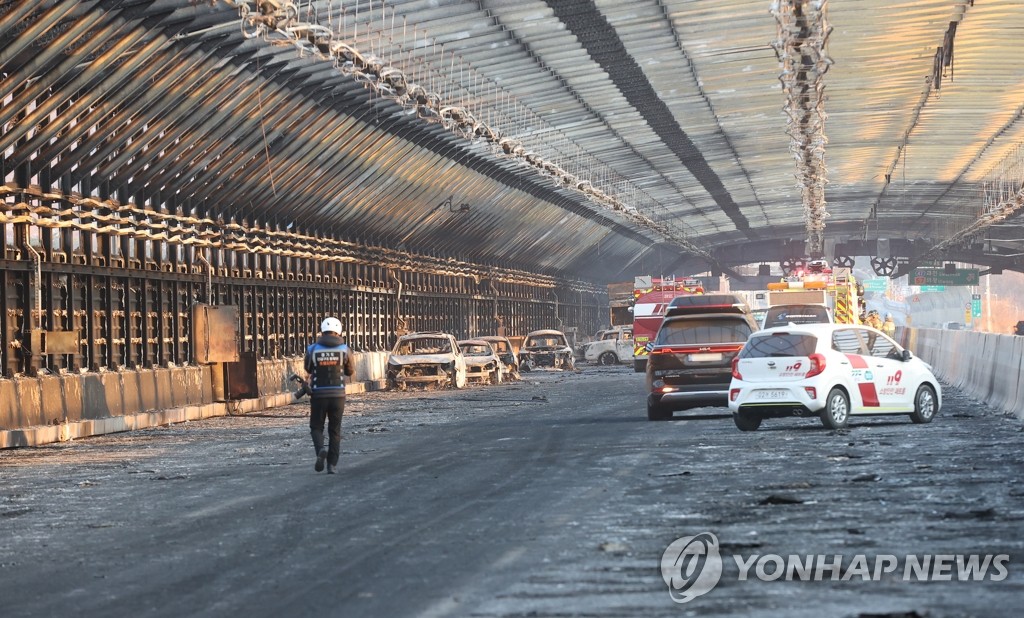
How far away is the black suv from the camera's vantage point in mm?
24234

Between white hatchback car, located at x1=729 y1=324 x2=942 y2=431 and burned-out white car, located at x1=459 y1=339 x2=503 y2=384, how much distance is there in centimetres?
A: 2137

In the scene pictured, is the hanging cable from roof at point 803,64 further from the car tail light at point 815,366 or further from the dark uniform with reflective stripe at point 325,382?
the dark uniform with reflective stripe at point 325,382

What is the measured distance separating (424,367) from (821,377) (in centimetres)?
2012

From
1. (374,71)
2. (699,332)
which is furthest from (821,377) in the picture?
(374,71)

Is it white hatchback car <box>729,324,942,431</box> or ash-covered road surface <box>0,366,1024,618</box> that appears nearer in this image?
ash-covered road surface <box>0,366,1024,618</box>

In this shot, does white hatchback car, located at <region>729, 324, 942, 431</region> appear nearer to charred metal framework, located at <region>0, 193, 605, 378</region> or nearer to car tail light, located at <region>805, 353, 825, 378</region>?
car tail light, located at <region>805, 353, 825, 378</region>

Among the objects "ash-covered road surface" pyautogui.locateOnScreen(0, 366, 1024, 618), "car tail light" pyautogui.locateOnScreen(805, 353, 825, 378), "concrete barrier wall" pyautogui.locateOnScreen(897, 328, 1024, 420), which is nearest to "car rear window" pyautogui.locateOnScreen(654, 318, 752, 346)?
"ash-covered road surface" pyautogui.locateOnScreen(0, 366, 1024, 618)

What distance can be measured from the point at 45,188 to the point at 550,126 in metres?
17.7

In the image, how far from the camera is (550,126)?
137ft

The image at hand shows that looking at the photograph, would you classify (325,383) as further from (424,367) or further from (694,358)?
(424,367)

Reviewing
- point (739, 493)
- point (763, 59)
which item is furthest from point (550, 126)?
point (739, 493)

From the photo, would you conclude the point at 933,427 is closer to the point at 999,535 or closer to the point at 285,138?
the point at 999,535

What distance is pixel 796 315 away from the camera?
129 feet

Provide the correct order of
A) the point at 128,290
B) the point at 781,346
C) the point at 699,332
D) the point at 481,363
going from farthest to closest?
1. the point at 481,363
2. the point at 128,290
3. the point at 699,332
4. the point at 781,346
